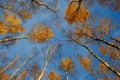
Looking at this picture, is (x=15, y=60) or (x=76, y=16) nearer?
(x=76, y=16)

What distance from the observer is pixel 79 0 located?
1143 centimetres

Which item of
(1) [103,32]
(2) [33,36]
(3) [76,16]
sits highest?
(3) [76,16]

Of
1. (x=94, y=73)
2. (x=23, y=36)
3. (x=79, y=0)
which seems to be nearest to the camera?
(x=79, y=0)

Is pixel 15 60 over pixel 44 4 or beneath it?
beneath

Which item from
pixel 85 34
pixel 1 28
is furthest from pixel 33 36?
pixel 85 34

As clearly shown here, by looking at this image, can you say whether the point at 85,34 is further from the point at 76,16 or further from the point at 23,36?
the point at 23,36

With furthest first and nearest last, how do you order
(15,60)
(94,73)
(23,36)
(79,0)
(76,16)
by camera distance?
1. (15,60)
2. (94,73)
3. (23,36)
4. (76,16)
5. (79,0)

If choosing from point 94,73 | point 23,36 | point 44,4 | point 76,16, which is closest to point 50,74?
point 94,73

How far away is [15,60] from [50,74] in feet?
9.74

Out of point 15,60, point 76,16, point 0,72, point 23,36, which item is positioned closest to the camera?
point 76,16

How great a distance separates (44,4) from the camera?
11.8m

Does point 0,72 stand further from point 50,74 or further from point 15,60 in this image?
point 50,74

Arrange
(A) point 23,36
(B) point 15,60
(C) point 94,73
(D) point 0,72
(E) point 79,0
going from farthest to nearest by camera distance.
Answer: (B) point 15,60 → (C) point 94,73 → (D) point 0,72 → (A) point 23,36 → (E) point 79,0

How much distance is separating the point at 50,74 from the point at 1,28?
7.16 metres
